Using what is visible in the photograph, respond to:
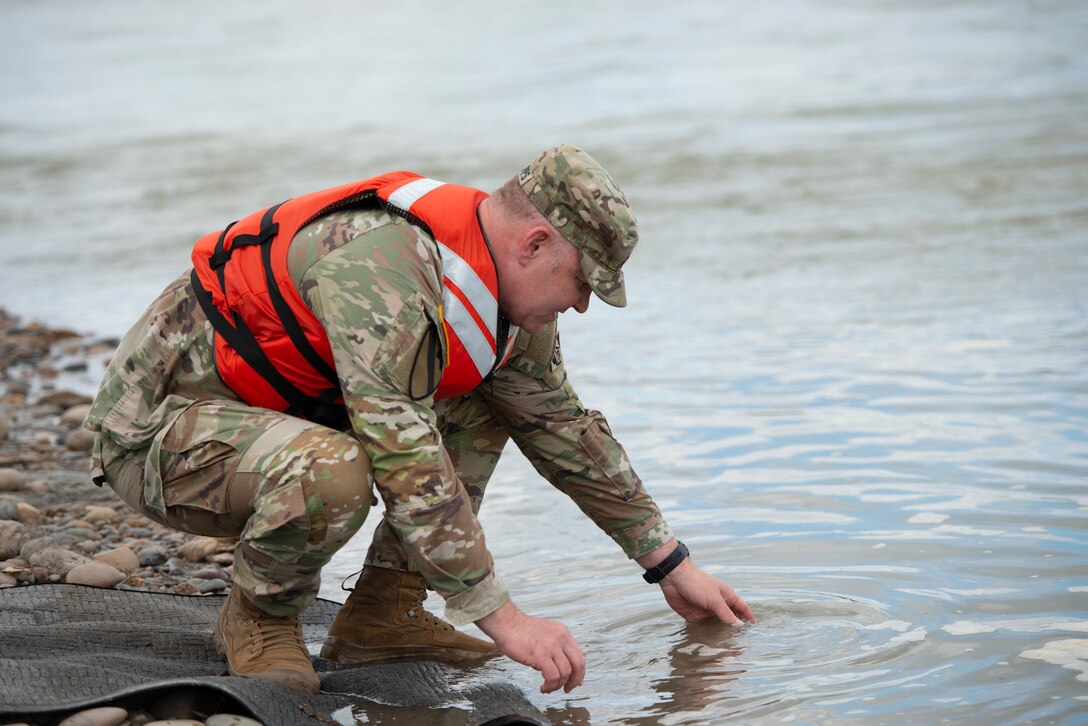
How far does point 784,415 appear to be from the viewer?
6.02 meters

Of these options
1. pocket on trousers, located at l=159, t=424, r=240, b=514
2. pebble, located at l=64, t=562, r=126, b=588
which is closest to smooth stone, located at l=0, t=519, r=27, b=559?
pebble, located at l=64, t=562, r=126, b=588

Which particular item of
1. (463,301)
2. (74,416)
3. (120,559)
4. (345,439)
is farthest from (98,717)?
(74,416)

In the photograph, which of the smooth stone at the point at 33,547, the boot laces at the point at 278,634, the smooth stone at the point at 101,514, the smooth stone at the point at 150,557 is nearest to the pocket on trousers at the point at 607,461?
the boot laces at the point at 278,634

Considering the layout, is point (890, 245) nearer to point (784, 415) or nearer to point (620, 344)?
point (620, 344)

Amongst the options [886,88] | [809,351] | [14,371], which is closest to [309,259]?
[809,351]

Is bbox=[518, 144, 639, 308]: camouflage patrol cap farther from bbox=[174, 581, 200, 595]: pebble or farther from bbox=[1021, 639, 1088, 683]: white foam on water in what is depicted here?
bbox=[174, 581, 200, 595]: pebble

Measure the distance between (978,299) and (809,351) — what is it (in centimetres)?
152

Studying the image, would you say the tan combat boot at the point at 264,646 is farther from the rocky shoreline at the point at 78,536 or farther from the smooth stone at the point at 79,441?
the smooth stone at the point at 79,441

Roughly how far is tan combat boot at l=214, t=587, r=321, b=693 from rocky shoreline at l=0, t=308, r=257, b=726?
0.27m

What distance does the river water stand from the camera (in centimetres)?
372

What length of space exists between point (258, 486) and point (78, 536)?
2.06 meters

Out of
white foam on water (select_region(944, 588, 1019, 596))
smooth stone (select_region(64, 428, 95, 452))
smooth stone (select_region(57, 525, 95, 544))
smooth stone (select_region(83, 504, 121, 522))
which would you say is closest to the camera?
white foam on water (select_region(944, 588, 1019, 596))

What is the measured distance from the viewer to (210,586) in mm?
4457

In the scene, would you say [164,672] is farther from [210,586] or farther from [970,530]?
[970,530]
